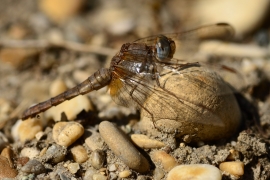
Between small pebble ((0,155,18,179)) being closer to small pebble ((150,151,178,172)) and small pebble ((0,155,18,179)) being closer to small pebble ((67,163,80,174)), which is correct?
small pebble ((67,163,80,174))

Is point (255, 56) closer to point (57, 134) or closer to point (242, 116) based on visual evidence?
point (242, 116)

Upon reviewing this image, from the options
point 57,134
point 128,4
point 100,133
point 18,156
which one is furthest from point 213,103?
point 128,4

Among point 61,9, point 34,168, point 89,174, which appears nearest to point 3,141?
point 34,168

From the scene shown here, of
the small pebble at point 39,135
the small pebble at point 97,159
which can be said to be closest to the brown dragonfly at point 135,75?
the small pebble at point 39,135

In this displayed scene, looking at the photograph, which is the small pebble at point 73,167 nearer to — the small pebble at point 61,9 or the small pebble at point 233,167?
the small pebble at point 233,167

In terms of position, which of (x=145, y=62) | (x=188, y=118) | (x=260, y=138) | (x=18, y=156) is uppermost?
(x=145, y=62)

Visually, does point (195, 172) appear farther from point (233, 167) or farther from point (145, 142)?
point (145, 142)
